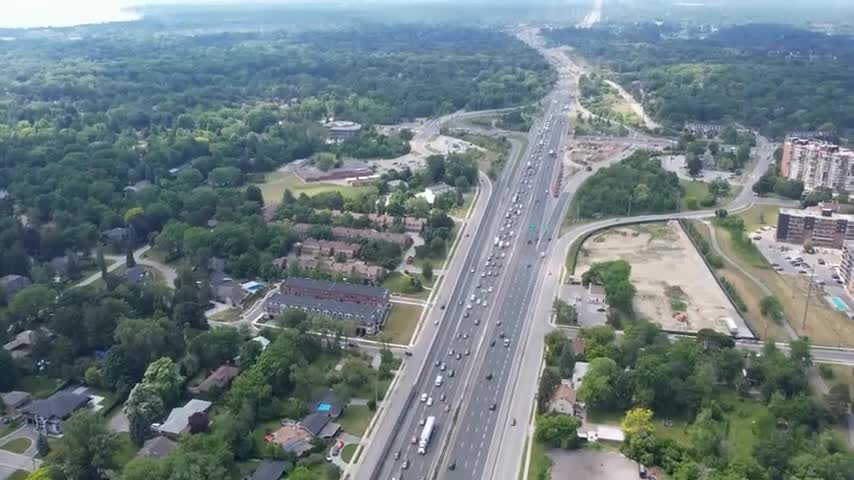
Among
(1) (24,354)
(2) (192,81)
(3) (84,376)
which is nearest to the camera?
(3) (84,376)

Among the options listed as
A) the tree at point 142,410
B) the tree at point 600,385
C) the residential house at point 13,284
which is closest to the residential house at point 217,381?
the tree at point 142,410

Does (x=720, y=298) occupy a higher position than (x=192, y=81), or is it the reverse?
(x=192, y=81)

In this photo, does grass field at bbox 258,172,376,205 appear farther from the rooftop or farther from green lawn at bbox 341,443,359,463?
green lawn at bbox 341,443,359,463

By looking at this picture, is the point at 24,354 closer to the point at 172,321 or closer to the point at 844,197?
the point at 172,321

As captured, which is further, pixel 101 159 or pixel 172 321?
pixel 101 159

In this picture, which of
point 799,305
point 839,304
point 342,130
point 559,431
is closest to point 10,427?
point 559,431

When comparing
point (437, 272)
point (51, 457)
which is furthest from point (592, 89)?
point (51, 457)

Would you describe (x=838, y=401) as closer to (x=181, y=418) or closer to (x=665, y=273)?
(x=665, y=273)
